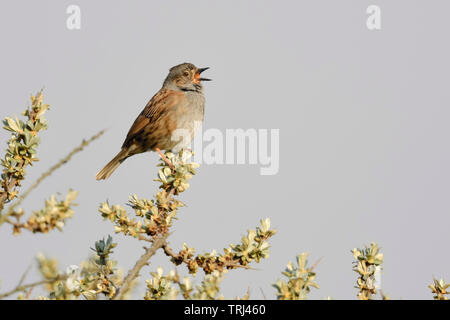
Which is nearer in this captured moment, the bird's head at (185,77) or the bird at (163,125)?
the bird at (163,125)

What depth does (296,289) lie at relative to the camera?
112 inches

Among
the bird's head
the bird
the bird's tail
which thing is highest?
the bird's head

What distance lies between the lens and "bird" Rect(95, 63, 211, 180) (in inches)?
356

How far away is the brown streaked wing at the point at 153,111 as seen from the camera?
9.20 meters

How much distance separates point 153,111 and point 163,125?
380 millimetres

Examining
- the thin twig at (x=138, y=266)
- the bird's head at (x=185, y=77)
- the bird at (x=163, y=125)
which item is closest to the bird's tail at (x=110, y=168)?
the bird at (x=163, y=125)

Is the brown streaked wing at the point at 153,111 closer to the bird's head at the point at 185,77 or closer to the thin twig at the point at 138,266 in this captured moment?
the bird's head at the point at 185,77

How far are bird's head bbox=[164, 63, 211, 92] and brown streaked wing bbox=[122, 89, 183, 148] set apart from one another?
1.09 feet

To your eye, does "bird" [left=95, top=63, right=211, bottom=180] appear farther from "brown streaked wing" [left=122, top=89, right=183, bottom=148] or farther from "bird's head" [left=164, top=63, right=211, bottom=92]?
"bird's head" [left=164, top=63, right=211, bottom=92]

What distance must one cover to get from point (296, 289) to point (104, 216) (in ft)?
4.70

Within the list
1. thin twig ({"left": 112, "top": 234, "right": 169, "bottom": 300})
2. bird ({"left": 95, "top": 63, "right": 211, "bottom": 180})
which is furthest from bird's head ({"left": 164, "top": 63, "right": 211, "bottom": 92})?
thin twig ({"left": 112, "top": 234, "right": 169, "bottom": 300})

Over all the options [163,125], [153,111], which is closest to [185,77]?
[153,111]

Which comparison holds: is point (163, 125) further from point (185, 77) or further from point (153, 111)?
point (185, 77)
